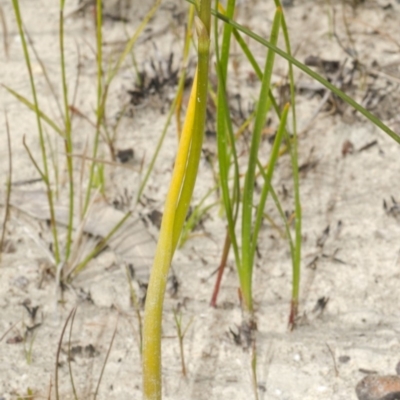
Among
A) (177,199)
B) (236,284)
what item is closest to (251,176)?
(177,199)

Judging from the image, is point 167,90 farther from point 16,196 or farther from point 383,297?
point 383,297

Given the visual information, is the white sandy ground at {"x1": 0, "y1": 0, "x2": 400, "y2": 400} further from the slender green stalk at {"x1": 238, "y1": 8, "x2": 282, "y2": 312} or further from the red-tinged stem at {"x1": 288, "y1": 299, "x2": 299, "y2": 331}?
the slender green stalk at {"x1": 238, "y1": 8, "x2": 282, "y2": 312}

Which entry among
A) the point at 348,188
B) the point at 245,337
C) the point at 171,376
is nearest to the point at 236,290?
the point at 245,337

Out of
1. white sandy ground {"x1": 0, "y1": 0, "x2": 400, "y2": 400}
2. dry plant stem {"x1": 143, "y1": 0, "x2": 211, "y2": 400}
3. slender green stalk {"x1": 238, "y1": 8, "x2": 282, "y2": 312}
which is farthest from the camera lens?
white sandy ground {"x1": 0, "y1": 0, "x2": 400, "y2": 400}

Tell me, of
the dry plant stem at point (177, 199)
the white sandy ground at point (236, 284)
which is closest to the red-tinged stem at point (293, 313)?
the white sandy ground at point (236, 284)

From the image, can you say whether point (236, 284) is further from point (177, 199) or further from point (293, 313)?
point (177, 199)

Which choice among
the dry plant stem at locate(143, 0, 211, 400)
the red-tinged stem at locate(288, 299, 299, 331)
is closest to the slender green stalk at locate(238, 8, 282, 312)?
the red-tinged stem at locate(288, 299, 299, 331)
